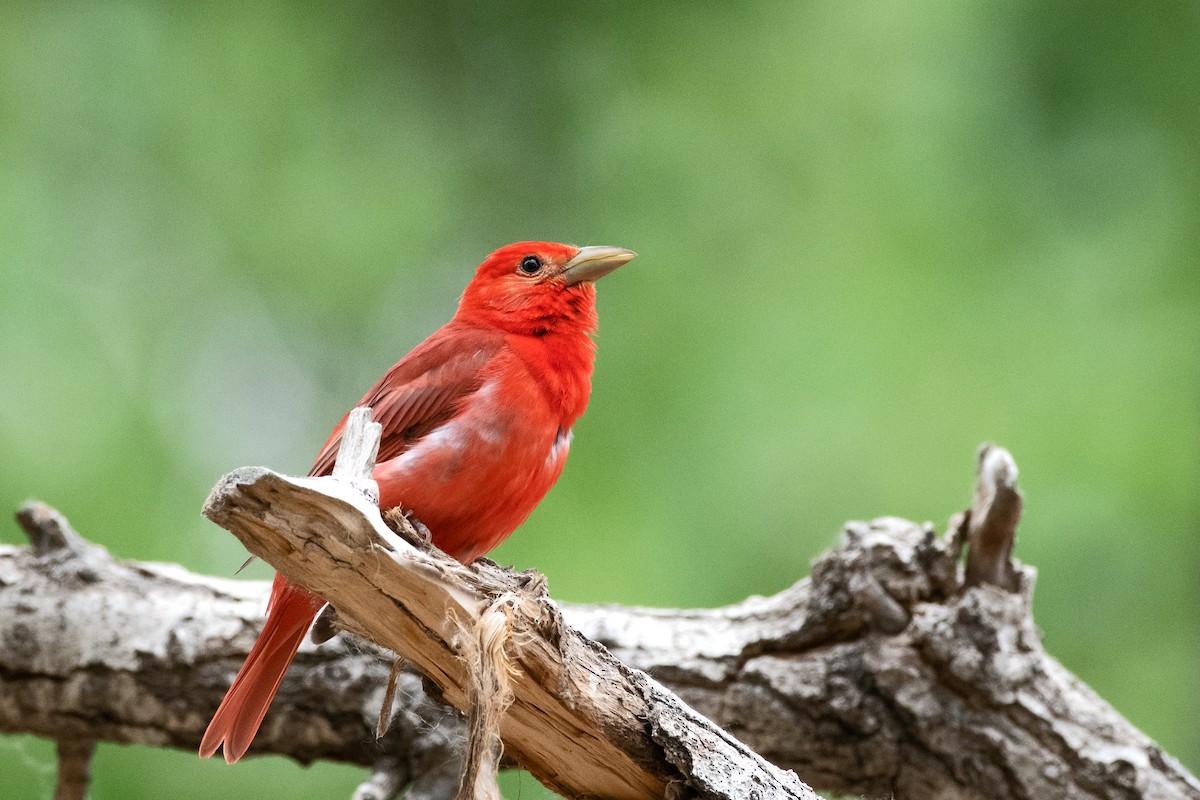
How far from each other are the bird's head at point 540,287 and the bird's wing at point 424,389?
0.17 m

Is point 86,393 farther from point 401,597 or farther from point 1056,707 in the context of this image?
point 1056,707

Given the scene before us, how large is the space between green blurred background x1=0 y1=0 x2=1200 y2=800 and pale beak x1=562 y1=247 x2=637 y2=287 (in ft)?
3.77

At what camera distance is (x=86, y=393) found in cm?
477

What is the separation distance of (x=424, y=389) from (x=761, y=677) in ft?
4.18

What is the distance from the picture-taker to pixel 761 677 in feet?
11.8

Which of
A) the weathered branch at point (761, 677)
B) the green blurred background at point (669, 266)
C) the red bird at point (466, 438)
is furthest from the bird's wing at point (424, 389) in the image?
the green blurred background at point (669, 266)

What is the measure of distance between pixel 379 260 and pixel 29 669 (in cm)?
202

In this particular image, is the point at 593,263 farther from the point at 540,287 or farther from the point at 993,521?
the point at 993,521

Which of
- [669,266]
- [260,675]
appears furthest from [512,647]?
[669,266]

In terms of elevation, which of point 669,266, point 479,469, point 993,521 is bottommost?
point 479,469

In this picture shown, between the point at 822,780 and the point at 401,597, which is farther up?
the point at 822,780

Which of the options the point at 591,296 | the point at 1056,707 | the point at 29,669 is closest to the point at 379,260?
the point at 591,296

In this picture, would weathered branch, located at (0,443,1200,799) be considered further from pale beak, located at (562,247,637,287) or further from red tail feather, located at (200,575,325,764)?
pale beak, located at (562,247,637,287)

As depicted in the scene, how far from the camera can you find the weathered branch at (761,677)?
345 centimetres
